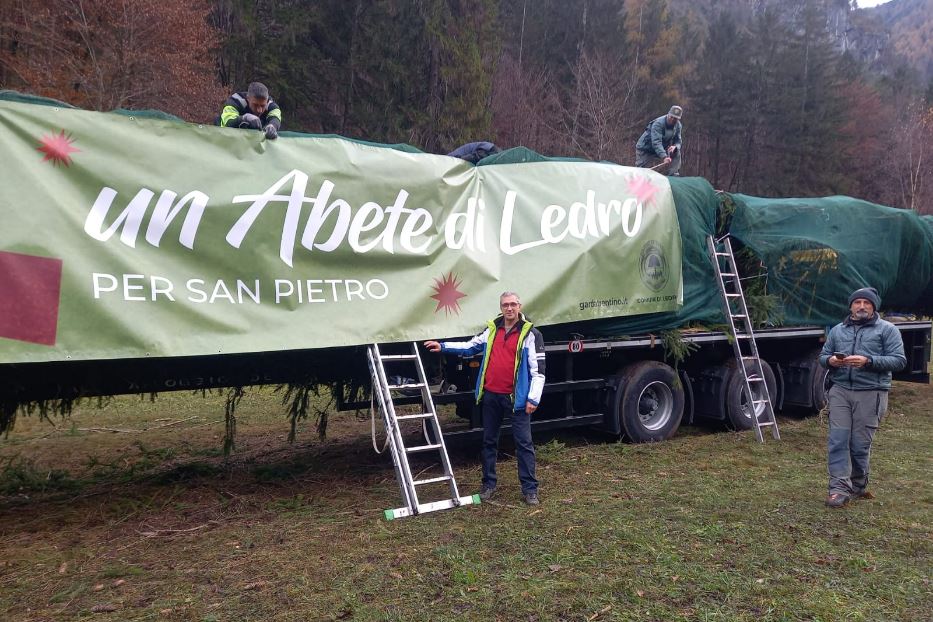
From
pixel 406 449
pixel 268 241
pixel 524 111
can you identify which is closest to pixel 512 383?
pixel 406 449

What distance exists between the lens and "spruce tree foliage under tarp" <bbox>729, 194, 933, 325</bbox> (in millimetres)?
9883

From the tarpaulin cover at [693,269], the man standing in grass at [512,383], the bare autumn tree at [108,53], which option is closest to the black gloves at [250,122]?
the man standing in grass at [512,383]

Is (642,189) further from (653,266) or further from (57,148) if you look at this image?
(57,148)

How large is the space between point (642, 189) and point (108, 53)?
14.8 meters

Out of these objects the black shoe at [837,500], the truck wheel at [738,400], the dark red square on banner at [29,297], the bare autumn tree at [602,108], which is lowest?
the black shoe at [837,500]

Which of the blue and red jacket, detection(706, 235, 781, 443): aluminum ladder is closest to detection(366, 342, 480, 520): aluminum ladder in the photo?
the blue and red jacket

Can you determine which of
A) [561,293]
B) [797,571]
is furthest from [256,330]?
[797,571]

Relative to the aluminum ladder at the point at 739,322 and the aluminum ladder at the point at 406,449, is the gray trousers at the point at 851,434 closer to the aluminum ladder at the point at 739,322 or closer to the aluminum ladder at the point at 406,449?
the aluminum ladder at the point at 739,322

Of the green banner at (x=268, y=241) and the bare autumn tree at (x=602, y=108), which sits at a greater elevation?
the bare autumn tree at (x=602, y=108)

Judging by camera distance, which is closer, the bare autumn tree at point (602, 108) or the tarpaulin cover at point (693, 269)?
the tarpaulin cover at point (693, 269)

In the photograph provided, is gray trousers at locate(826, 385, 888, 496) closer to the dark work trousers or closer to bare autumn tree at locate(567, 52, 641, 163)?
the dark work trousers

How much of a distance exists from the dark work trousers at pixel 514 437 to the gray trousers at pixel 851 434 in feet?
8.37

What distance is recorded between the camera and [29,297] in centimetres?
501

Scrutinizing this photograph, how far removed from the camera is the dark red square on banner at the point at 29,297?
16.1ft
